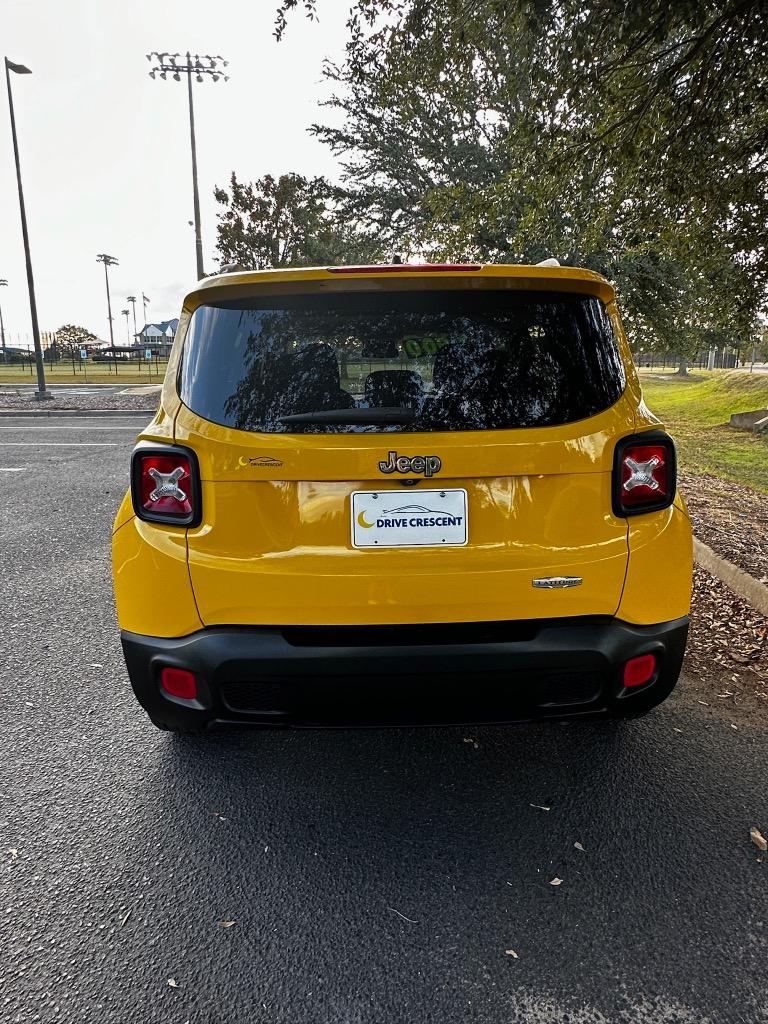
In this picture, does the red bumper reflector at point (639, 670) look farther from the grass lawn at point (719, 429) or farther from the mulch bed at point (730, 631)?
the grass lawn at point (719, 429)

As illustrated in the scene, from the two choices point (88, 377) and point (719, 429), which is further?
point (88, 377)

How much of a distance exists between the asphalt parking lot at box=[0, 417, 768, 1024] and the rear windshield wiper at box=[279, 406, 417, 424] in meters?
1.40

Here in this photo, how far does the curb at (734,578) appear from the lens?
163 inches

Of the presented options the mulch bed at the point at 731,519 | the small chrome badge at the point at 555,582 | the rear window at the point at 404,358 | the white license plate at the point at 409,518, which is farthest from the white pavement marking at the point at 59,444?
the small chrome badge at the point at 555,582

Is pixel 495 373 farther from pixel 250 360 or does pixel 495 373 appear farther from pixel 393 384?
pixel 250 360

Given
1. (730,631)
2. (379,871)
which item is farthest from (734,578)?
(379,871)

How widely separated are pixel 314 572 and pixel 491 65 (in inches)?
251

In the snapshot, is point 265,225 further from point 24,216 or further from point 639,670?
point 639,670

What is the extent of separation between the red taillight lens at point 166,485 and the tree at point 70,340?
72.5m

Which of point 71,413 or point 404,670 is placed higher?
point 404,670

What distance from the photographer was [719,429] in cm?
1377

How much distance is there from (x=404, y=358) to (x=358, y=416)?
259 millimetres

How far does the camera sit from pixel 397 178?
53.3ft

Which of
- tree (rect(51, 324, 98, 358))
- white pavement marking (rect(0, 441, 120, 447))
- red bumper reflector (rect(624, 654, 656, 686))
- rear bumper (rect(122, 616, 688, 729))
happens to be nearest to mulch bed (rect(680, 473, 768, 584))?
red bumper reflector (rect(624, 654, 656, 686))
